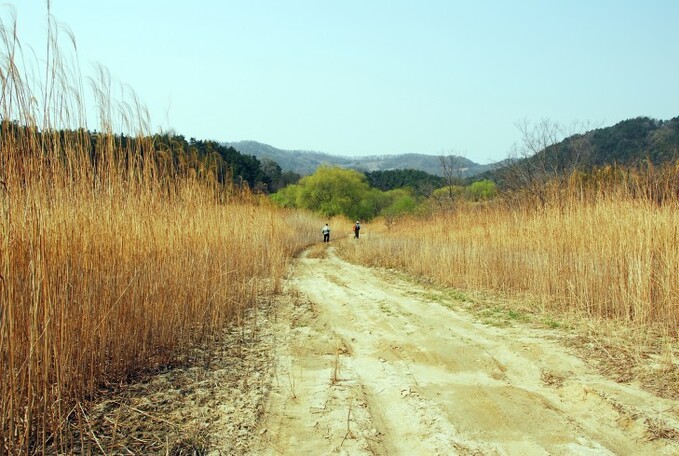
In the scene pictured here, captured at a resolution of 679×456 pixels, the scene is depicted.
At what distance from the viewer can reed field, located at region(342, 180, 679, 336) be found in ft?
19.6

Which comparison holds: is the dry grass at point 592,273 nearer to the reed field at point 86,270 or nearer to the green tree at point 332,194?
the reed field at point 86,270

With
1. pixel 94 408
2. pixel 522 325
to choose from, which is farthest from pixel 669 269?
pixel 94 408

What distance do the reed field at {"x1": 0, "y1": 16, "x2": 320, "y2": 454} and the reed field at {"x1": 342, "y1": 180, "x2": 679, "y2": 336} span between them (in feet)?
16.3

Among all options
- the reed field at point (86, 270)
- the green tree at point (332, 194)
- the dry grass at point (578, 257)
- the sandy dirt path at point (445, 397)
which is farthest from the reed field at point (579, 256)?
the green tree at point (332, 194)

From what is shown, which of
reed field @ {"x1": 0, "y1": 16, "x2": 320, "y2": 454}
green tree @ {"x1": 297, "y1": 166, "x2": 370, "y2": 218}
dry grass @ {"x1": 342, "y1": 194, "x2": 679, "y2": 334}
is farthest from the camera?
green tree @ {"x1": 297, "y1": 166, "x2": 370, "y2": 218}

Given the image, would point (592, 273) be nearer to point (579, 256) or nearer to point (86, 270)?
point (579, 256)

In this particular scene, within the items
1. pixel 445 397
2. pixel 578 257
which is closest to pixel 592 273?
pixel 578 257

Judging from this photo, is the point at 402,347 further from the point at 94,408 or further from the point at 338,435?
the point at 94,408

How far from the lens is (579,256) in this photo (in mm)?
7492

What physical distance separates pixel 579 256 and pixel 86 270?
22.3ft

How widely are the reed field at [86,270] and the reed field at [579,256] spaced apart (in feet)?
16.3

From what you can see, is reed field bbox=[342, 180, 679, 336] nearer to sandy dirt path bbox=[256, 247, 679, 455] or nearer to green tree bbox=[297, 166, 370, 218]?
sandy dirt path bbox=[256, 247, 679, 455]

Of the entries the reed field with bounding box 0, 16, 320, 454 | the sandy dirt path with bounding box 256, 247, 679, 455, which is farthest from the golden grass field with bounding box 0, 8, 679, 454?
the sandy dirt path with bounding box 256, 247, 679, 455

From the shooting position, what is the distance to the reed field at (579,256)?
235 inches
